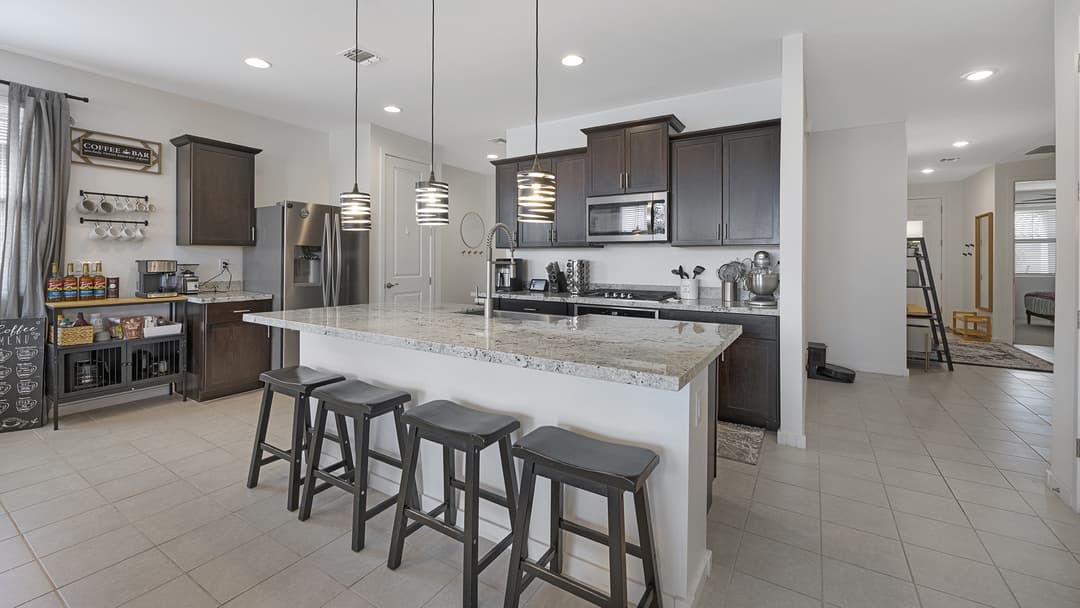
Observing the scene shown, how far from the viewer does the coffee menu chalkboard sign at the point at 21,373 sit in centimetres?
331

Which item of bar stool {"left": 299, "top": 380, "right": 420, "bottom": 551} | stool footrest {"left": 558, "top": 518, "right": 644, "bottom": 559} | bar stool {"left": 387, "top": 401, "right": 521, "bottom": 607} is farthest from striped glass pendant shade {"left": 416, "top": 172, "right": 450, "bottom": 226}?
stool footrest {"left": 558, "top": 518, "right": 644, "bottom": 559}

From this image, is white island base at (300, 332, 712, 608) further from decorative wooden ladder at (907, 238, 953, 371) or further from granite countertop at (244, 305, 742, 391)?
decorative wooden ladder at (907, 238, 953, 371)

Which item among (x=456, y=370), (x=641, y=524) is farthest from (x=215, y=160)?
(x=641, y=524)

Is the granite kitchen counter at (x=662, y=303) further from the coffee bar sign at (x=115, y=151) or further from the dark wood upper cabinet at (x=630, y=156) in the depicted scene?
the coffee bar sign at (x=115, y=151)

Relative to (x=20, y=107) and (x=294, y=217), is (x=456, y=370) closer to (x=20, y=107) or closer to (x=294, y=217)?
(x=294, y=217)

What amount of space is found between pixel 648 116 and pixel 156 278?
4564 millimetres

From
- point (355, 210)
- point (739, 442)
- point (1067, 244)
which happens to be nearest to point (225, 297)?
point (355, 210)

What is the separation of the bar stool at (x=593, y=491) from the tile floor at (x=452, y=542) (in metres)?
0.28

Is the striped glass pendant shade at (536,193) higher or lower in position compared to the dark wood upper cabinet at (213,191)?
lower

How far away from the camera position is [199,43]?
3.35m

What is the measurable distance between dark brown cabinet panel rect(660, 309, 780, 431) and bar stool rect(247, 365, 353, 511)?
246 centimetres

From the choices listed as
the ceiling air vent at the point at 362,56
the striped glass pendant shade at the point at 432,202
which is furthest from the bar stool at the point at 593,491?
the ceiling air vent at the point at 362,56

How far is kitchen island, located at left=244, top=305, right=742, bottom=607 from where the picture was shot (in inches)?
63.2

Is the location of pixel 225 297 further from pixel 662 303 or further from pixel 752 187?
pixel 752 187
